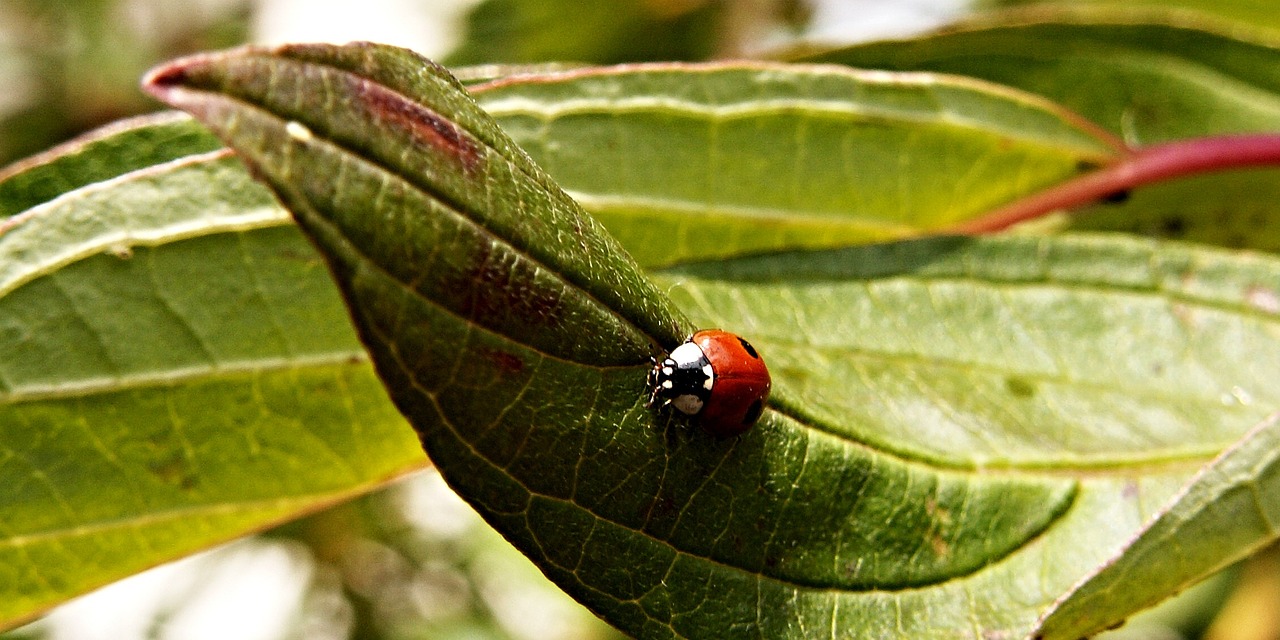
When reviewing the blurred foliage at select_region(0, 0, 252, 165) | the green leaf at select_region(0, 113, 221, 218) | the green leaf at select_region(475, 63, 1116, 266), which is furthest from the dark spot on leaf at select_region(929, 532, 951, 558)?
the blurred foliage at select_region(0, 0, 252, 165)

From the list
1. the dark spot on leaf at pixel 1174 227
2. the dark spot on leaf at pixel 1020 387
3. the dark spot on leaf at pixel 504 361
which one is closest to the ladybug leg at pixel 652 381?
the dark spot on leaf at pixel 504 361

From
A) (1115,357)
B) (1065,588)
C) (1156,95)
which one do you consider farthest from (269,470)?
(1156,95)

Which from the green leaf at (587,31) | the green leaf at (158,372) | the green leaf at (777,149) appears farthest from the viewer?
the green leaf at (587,31)

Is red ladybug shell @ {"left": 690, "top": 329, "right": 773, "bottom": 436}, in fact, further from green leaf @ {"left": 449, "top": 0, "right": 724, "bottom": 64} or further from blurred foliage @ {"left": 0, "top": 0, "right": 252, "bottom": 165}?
blurred foliage @ {"left": 0, "top": 0, "right": 252, "bottom": 165}

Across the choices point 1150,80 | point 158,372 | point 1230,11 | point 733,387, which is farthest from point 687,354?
point 1230,11

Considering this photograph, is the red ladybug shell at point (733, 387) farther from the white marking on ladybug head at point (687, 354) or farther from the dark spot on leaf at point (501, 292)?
the dark spot on leaf at point (501, 292)

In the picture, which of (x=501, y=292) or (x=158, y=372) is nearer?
(x=501, y=292)

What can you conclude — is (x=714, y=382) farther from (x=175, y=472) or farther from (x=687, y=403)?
(x=175, y=472)
